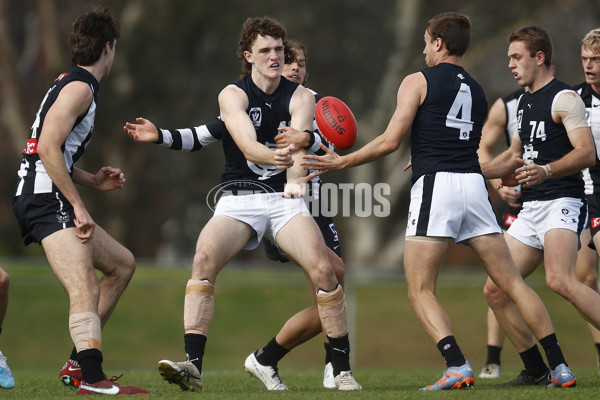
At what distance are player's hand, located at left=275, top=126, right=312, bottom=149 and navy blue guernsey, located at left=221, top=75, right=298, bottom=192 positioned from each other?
0.40 meters

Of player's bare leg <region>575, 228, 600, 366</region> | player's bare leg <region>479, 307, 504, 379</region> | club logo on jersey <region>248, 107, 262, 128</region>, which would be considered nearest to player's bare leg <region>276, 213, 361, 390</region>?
club logo on jersey <region>248, 107, 262, 128</region>

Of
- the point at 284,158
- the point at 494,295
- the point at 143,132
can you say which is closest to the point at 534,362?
the point at 494,295

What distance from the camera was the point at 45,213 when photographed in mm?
5926

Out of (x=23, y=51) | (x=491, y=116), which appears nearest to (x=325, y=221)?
(x=491, y=116)

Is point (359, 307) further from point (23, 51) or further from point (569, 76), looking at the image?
point (23, 51)

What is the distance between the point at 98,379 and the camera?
5750mm

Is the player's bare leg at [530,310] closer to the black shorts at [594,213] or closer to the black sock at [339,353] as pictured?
the black shorts at [594,213]

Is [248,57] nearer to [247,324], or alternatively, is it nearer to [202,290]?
[202,290]

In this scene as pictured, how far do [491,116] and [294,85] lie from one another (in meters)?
2.35

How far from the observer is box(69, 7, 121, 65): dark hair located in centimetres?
611

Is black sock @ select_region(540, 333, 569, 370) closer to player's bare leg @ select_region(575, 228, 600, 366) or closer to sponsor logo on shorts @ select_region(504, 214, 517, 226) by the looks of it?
player's bare leg @ select_region(575, 228, 600, 366)

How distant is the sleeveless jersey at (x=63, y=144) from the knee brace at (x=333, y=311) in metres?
1.92

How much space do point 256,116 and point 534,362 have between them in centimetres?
269

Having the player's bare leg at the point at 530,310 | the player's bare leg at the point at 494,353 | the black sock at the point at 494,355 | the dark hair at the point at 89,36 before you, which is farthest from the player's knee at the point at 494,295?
the dark hair at the point at 89,36
